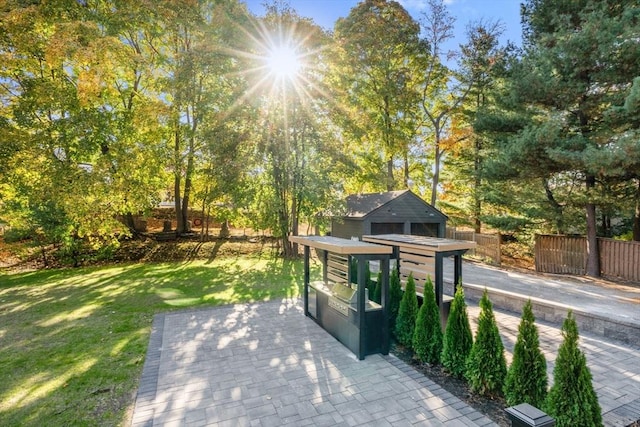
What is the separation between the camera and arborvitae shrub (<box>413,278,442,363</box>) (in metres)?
4.44

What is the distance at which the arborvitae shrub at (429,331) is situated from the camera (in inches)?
175

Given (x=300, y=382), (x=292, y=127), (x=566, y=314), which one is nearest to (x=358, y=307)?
(x=300, y=382)

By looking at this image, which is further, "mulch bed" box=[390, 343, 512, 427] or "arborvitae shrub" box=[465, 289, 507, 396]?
"arborvitae shrub" box=[465, 289, 507, 396]

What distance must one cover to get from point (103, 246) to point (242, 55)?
9.95 meters

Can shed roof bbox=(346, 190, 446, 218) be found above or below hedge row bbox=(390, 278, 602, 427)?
above

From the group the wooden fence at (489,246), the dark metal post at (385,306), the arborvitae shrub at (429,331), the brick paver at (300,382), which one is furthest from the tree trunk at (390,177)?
the arborvitae shrub at (429,331)

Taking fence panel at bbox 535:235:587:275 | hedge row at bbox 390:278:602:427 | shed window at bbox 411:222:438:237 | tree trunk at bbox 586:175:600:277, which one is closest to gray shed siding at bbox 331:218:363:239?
shed window at bbox 411:222:438:237

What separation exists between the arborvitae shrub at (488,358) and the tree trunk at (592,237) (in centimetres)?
936

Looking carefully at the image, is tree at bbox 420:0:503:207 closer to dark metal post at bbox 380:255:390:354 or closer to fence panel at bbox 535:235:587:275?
fence panel at bbox 535:235:587:275

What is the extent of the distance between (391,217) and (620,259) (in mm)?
8110

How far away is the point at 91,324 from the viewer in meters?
6.31

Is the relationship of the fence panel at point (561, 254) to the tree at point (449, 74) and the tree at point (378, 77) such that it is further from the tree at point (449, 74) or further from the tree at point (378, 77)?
the tree at point (378, 77)

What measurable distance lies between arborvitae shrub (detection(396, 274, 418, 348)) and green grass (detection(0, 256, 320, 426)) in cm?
372

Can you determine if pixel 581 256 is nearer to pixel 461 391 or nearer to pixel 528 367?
pixel 461 391
